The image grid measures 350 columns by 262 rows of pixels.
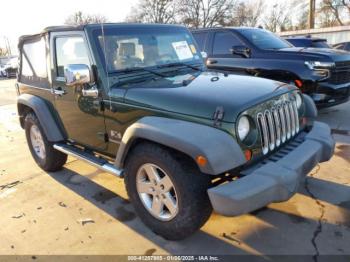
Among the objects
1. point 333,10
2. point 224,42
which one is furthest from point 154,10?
point 224,42

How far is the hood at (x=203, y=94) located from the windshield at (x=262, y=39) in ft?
12.1

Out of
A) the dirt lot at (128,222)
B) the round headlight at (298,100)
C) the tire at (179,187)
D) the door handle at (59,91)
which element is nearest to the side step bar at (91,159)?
the tire at (179,187)

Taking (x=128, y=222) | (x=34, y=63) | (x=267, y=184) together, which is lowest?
(x=128, y=222)

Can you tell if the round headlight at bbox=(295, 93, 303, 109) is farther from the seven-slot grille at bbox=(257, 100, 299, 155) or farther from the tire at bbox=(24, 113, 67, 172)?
the tire at bbox=(24, 113, 67, 172)

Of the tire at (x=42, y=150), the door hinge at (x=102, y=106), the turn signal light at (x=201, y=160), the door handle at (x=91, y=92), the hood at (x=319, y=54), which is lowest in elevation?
the tire at (x=42, y=150)

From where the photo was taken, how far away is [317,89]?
6191 mm

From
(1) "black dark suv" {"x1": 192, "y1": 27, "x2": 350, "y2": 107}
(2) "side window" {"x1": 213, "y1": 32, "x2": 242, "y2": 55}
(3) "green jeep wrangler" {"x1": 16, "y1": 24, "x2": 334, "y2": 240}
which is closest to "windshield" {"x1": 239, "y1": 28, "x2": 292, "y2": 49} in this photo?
(1) "black dark suv" {"x1": 192, "y1": 27, "x2": 350, "y2": 107}

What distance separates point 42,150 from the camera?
15.7 feet

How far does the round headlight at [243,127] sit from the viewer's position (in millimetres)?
2635

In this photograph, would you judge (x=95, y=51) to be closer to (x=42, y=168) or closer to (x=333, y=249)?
(x=42, y=168)

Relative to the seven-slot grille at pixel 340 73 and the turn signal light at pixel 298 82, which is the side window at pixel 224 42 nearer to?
the turn signal light at pixel 298 82

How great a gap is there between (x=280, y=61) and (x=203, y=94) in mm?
4072

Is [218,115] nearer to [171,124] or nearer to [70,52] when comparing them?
[171,124]

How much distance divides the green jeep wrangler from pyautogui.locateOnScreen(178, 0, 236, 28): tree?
125 ft
